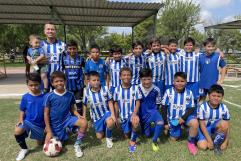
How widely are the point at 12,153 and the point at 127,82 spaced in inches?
→ 86.9

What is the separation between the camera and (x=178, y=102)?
4594 mm

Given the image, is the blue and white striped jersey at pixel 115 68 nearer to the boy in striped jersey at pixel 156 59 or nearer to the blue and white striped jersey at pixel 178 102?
the boy in striped jersey at pixel 156 59

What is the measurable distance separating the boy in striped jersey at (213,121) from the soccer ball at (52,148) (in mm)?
2257

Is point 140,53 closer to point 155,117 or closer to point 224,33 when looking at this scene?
point 155,117

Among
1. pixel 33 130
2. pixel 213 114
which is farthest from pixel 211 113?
pixel 33 130

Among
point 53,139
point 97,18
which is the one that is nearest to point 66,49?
point 53,139

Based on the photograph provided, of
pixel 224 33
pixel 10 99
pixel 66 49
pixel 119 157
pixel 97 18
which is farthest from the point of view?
pixel 224 33

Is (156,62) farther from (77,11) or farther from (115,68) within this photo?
(77,11)

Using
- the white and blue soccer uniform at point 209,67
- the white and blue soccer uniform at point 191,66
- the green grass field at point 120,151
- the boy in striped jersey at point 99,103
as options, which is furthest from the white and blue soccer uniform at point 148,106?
the white and blue soccer uniform at point 209,67

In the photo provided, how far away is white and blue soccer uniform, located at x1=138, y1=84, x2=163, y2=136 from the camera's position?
466 cm

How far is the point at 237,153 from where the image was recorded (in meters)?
4.12

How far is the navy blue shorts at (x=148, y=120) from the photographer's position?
15.0 feet

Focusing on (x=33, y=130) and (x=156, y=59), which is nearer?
(x=33, y=130)

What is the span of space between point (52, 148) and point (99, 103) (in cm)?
114
